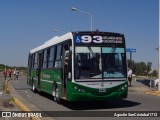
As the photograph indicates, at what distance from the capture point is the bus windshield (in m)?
16.3

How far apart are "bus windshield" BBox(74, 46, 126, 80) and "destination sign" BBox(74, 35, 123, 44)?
24 centimetres

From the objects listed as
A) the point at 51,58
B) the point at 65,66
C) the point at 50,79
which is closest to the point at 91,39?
the point at 65,66

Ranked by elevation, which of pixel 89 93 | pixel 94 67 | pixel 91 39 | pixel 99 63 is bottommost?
pixel 89 93

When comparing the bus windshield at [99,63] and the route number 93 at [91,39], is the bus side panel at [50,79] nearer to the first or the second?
the bus windshield at [99,63]

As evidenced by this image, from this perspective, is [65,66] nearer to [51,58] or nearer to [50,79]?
[51,58]

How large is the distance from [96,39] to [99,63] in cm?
98

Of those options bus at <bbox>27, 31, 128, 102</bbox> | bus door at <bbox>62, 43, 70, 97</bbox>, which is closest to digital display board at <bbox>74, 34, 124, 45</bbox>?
bus at <bbox>27, 31, 128, 102</bbox>

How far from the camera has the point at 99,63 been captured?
16.4 m

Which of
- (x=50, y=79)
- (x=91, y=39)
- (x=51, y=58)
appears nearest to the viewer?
(x=91, y=39)

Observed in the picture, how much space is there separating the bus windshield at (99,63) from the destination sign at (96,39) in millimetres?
245

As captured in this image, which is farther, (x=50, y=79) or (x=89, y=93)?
(x=50, y=79)

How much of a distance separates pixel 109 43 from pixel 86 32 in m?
1.00

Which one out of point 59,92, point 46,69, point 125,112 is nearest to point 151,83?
point 46,69

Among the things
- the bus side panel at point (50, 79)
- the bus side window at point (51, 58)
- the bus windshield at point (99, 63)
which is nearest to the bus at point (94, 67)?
the bus windshield at point (99, 63)
